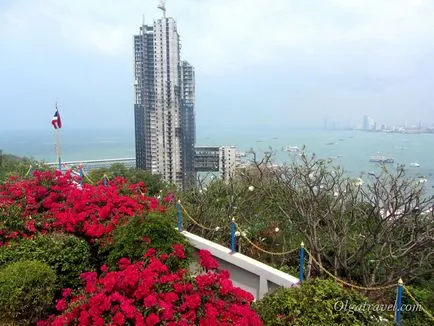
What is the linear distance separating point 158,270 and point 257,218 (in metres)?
3.07

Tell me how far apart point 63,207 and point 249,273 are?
2.67m

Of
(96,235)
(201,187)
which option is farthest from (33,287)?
(201,187)

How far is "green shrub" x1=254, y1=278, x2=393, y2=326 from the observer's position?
110 inches

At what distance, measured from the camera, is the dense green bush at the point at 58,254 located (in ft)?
12.6

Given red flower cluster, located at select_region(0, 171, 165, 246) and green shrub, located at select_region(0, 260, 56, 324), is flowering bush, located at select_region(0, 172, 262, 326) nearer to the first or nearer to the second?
red flower cluster, located at select_region(0, 171, 165, 246)

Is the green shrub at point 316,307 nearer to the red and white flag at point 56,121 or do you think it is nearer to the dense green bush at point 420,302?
the dense green bush at point 420,302

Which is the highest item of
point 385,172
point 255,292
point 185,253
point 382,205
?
point 385,172

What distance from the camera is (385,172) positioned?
189 inches

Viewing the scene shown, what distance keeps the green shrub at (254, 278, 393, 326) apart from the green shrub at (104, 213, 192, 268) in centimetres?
110

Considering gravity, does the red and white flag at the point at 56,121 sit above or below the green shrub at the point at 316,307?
above

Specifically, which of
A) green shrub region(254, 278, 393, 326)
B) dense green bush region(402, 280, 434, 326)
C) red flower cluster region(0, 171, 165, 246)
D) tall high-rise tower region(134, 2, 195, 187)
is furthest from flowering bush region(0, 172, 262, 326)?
tall high-rise tower region(134, 2, 195, 187)

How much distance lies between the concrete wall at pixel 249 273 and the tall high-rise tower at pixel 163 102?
17989mm

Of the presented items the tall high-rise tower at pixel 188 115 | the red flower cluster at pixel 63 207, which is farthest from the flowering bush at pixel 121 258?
the tall high-rise tower at pixel 188 115

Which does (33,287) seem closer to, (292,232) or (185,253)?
(185,253)
